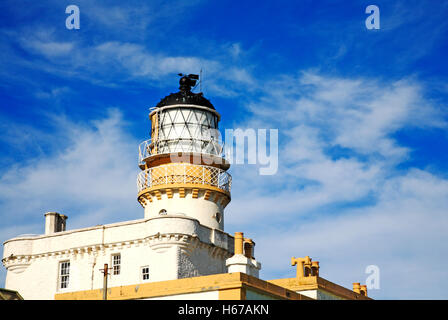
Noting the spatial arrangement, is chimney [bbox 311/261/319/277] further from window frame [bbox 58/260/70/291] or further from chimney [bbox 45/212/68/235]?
chimney [bbox 45/212/68/235]

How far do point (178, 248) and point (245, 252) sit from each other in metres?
3.87

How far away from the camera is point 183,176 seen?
4828cm

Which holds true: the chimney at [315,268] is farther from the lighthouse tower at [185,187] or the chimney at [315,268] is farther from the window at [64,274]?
the window at [64,274]

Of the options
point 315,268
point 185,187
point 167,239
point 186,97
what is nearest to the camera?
point 167,239

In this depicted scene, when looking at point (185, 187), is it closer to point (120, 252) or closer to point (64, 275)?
point (120, 252)

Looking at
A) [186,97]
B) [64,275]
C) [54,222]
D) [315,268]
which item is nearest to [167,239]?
[64,275]

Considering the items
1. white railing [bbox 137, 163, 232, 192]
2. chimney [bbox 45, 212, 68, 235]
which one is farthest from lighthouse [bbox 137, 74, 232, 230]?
chimney [bbox 45, 212, 68, 235]

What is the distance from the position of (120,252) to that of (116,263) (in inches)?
27.0
